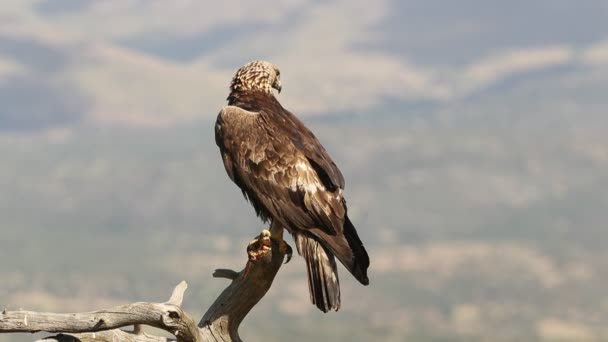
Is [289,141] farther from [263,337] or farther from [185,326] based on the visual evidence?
[263,337]

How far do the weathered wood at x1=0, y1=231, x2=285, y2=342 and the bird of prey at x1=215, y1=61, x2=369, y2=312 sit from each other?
52 cm

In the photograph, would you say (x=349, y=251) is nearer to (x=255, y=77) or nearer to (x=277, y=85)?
(x=255, y=77)

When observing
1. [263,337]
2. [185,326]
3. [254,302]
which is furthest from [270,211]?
[263,337]

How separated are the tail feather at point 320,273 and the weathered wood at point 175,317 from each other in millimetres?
342

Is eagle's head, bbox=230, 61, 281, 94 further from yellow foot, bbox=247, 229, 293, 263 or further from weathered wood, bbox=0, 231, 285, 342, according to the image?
weathered wood, bbox=0, 231, 285, 342

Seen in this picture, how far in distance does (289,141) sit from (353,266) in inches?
101

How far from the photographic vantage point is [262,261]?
15117 millimetres

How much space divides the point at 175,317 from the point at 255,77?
23.3 feet

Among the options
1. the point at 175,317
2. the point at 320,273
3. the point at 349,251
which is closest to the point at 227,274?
the point at 320,273

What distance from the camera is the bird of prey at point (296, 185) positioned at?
15.1m

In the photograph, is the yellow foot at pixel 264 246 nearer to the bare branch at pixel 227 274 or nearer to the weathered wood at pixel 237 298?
the weathered wood at pixel 237 298

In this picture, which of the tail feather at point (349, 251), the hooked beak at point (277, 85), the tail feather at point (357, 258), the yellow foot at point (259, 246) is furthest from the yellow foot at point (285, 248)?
the hooked beak at point (277, 85)

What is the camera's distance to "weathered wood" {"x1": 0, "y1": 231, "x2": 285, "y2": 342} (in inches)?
489

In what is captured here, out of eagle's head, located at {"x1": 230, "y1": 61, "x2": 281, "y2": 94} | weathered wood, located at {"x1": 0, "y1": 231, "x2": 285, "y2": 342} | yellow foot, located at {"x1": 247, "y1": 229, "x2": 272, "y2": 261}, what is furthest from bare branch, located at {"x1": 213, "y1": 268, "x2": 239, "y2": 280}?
eagle's head, located at {"x1": 230, "y1": 61, "x2": 281, "y2": 94}
